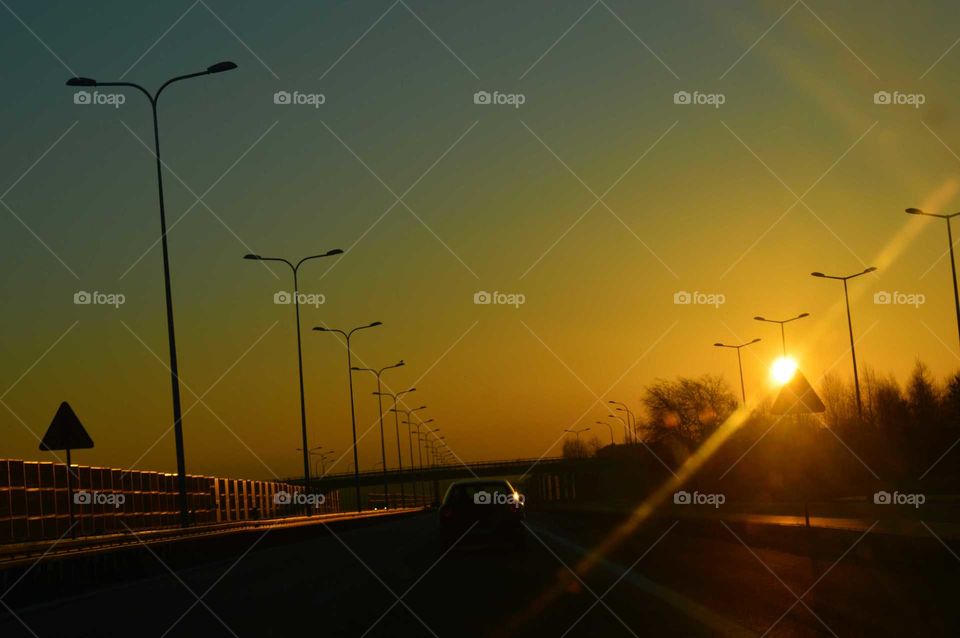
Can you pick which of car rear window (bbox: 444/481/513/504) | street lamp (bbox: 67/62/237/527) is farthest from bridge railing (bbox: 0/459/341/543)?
car rear window (bbox: 444/481/513/504)

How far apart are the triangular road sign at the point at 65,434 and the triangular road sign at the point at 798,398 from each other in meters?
12.8

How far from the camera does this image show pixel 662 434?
13112 cm

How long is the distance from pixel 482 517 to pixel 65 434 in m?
8.18

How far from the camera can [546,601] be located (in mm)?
13250

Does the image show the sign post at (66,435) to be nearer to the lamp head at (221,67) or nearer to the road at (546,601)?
the road at (546,601)

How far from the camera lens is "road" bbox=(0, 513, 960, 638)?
10.6 m

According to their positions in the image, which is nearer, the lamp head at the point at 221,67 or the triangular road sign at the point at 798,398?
the triangular road sign at the point at 798,398

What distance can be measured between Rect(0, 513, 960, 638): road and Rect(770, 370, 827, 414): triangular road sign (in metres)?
2.11

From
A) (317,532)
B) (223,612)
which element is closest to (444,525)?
(223,612)

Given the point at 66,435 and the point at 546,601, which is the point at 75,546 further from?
the point at 546,601

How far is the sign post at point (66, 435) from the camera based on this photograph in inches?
907

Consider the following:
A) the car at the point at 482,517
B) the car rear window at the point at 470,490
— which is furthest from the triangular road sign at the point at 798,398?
the car rear window at the point at 470,490

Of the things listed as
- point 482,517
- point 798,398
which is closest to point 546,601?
point 798,398

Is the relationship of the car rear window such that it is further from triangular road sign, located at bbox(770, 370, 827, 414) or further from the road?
triangular road sign, located at bbox(770, 370, 827, 414)
